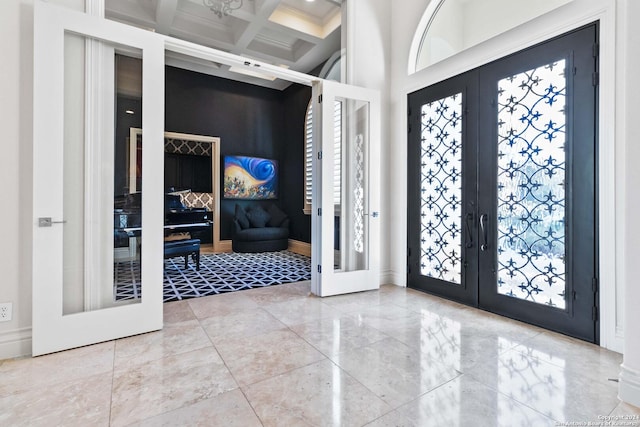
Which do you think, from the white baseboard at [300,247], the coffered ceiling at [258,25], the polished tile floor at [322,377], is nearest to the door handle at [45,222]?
the polished tile floor at [322,377]

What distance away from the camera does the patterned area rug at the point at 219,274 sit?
8.48 feet

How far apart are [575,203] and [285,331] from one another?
2.54 meters

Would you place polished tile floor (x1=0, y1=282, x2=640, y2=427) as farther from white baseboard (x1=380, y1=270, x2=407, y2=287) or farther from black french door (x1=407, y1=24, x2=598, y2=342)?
white baseboard (x1=380, y1=270, x2=407, y2=287)

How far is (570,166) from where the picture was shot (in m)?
2.50

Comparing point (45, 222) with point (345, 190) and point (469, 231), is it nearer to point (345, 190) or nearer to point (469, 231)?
point (345, 190)

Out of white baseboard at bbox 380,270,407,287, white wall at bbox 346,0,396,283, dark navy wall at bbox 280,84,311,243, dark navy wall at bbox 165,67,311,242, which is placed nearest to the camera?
white wall at bbox 346,0,396,283

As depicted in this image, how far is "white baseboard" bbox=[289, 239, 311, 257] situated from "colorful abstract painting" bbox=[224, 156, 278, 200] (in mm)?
1369

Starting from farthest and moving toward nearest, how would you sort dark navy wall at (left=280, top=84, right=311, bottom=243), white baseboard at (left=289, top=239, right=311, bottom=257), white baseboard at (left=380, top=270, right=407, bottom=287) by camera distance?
1. dark navy wall at (left=280, top=84, right=311, bottom=243)
2. white baseboard at (left=289, top=239, right=311, bottom=257)
3. white baseboard at (left=380, top=270, right=407, bottom=287)

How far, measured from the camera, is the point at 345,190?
12.5 feet

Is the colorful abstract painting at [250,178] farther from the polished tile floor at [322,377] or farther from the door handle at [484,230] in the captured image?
the door handle at [484,230]

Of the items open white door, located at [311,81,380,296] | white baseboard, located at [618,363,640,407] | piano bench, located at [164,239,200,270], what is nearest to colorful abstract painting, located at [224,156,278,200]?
piano bench, located at [164,239,200,270]

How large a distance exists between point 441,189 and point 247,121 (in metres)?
5.37

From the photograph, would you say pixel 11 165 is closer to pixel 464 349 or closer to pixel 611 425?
pixel 464 349

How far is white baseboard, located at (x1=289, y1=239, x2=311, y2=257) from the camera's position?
6.62 m
